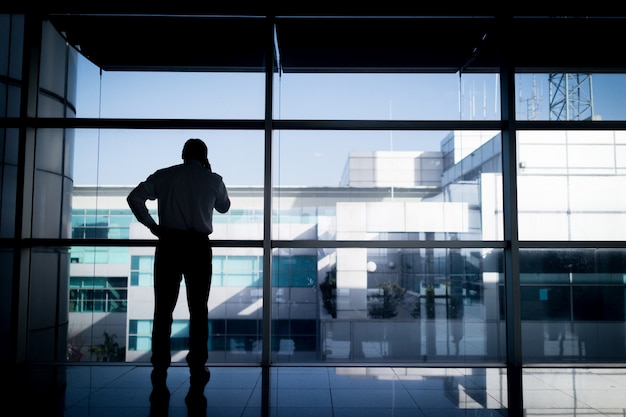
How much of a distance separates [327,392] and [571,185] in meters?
2.53

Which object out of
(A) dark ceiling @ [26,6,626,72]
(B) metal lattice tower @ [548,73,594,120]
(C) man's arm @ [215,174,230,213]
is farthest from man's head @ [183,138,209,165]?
(B) metal lattice tower @ [548,73,594,120]

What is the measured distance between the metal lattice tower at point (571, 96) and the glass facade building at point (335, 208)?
0.06 feet

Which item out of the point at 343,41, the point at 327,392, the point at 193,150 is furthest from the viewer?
the point at 343,41

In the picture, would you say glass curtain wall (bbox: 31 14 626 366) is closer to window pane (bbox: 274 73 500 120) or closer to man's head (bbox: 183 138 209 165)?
window pane (bbox: 274 73 500 120)

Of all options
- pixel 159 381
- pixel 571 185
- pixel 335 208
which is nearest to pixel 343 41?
pixel 335 208

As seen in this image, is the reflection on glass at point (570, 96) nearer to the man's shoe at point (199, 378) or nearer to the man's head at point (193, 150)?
the man's head at point (193, 150)

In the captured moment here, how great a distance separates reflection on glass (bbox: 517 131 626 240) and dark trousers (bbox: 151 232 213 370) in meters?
2.48

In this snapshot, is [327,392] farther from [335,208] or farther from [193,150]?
[193,150]

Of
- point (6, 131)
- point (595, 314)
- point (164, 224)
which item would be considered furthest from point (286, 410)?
point (6, 131)

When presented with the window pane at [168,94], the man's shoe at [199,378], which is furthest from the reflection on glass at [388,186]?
the man's shoe at [199,378]

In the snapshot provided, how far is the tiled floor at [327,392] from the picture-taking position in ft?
8.07

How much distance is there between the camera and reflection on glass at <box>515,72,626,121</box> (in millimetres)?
3777

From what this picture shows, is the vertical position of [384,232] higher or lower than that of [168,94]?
lower

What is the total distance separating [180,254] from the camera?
2.88m
